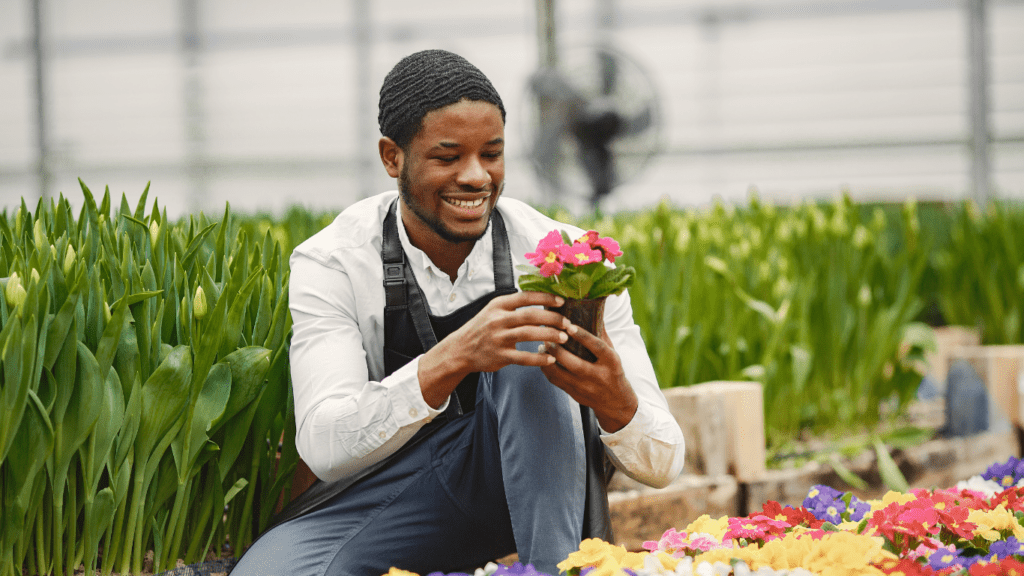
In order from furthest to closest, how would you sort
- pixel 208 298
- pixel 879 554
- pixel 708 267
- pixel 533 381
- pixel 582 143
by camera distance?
pixel 582 143
pixel 708 267
pixel 208 298
pixel 533 381
pixel 879 554

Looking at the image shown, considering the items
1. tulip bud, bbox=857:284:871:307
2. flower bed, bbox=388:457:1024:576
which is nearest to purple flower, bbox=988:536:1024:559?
flower bed, bbox=388:457:1024:576

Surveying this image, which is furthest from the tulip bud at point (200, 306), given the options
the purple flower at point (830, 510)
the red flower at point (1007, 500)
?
the red flower at point (1007, 500)

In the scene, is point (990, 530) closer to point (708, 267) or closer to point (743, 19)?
point (708, 267)

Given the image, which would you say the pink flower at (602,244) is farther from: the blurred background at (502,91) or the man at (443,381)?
the blurred background at (502,91)

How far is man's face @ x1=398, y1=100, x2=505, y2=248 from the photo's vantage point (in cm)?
143

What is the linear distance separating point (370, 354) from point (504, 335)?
459 millimetres

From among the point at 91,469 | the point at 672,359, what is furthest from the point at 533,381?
the point at 672,359

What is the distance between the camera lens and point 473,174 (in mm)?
1429

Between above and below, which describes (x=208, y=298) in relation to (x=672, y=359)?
above

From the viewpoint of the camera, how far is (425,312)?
5.00 feet

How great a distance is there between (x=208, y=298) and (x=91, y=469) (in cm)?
36

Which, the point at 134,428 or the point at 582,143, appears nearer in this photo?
the point at 134,428

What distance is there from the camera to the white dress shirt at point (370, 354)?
133cm

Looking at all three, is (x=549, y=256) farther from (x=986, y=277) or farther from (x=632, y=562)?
(x=986, y=277)
